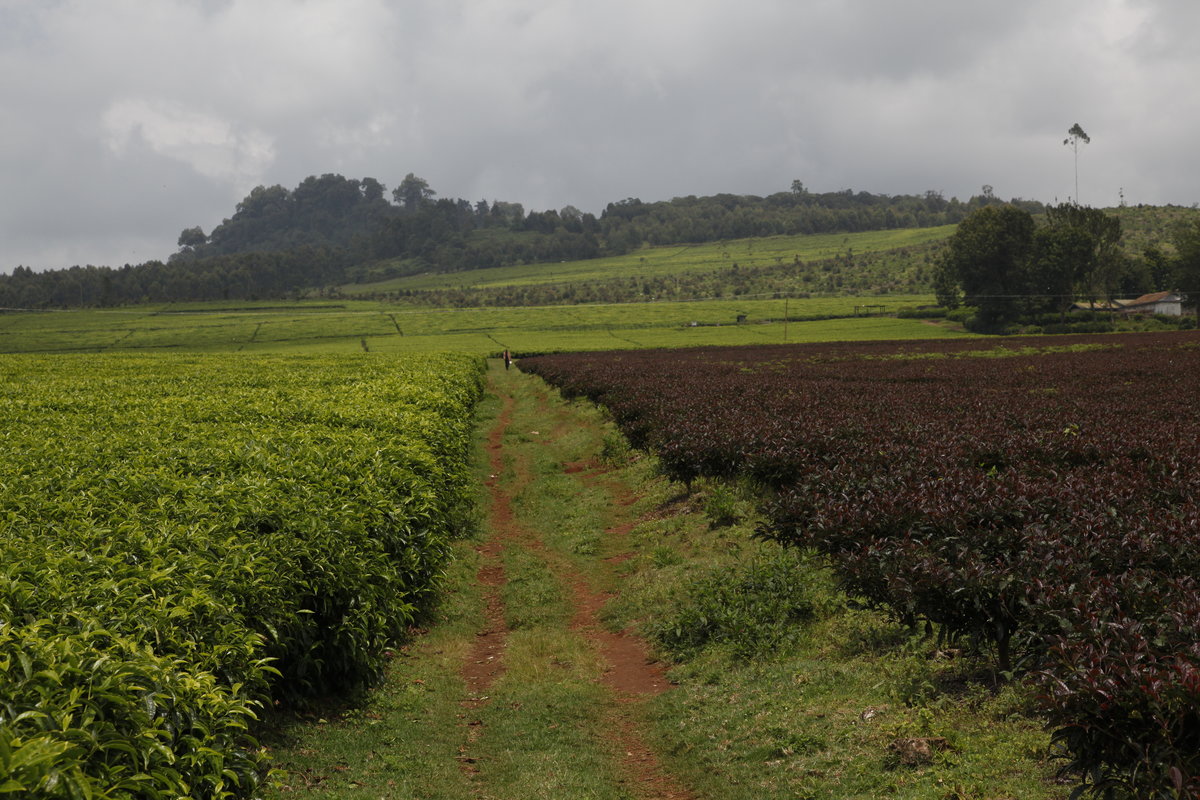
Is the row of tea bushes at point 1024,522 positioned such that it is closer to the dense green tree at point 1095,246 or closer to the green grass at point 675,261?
the dense green tree at point 1095,246

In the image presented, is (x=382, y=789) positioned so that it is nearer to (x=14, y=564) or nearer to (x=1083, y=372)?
(x=14, y=564)

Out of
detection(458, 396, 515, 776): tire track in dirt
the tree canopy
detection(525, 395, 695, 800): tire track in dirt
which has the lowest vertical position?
detection(525, 395, 695, 800): tire track in dirt

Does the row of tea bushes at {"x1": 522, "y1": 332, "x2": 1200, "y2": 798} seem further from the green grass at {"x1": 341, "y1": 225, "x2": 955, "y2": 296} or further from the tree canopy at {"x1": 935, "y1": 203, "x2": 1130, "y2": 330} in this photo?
the green grass at {"x1": 341, "y1": 225, "x2": 955, "y2": 296}

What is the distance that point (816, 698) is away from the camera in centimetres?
725

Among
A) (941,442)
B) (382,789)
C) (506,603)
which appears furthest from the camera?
(941,442)

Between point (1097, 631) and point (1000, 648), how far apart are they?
1.47 metres

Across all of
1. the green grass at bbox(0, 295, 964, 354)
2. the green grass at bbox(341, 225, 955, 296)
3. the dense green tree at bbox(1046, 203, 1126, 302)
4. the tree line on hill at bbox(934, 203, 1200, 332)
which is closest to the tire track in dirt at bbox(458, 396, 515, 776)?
the green grass at bbox(0, 295, 964, 354)

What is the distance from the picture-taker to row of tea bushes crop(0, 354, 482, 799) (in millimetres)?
3865

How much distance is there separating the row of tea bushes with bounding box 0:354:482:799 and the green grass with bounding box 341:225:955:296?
481 ft

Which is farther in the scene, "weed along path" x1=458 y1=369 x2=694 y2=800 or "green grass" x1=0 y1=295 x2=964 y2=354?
"green grass" x1=0 y1=295 x2=964 y2=354

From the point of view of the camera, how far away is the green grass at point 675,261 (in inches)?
6388

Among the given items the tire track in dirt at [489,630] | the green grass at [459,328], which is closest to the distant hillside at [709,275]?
the green grass at [459,328]

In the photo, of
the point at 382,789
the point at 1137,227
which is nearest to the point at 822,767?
the point at 382,789

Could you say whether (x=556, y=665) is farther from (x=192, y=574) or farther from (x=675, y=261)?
(x=675, y=261)
